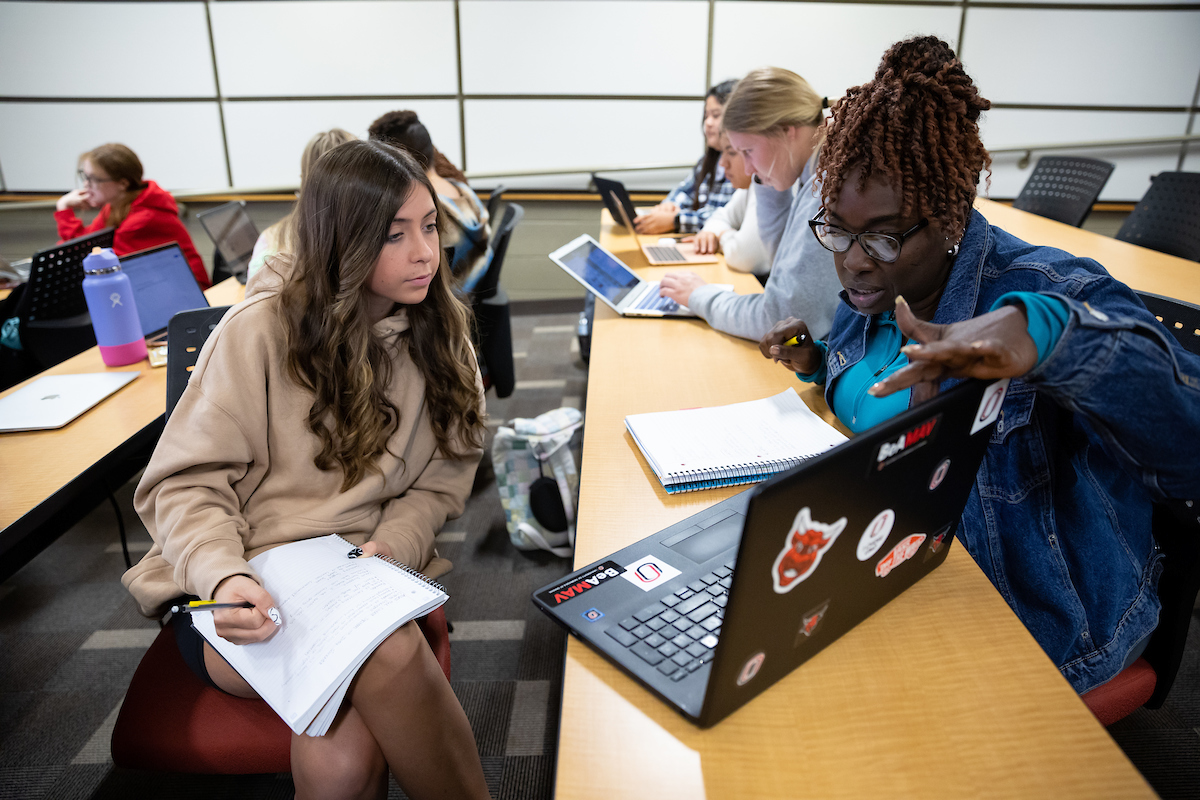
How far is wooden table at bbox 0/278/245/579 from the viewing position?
1090 millimetres

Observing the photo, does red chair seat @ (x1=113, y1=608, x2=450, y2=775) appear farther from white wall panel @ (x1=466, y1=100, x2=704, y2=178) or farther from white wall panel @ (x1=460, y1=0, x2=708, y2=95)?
white wall panel @ (x1=460, y1=0, x2=708, y2=95)

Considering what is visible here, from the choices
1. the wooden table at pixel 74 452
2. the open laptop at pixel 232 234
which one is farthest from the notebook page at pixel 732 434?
the open laptop at pixel 232 234

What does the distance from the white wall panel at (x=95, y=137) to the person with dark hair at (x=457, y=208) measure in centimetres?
225

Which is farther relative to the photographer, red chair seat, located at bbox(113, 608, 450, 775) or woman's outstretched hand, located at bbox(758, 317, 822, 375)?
woman's outstretched hand, located at bbox(758, 317, 822, 375)

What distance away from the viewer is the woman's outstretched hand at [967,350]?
2.06 ft

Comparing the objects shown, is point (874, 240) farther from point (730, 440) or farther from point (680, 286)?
point (680, 286)

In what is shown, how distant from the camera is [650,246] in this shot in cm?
264

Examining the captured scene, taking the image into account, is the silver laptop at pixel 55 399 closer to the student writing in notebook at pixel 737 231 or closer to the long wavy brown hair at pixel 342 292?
the long wavy brown hair at pixel 342 292

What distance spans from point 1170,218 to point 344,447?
3.12 m

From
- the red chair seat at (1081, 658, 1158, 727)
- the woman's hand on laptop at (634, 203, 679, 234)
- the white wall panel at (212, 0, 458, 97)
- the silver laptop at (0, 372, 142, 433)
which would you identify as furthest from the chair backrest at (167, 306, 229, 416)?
the white wall panel at (212, 0, 458, 97)

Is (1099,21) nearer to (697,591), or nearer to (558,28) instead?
(558,28)

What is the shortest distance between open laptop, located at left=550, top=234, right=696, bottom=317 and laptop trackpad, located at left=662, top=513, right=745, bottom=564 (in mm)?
989

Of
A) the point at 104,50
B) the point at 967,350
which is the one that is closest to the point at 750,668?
the point at 967,350

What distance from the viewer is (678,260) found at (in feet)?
7.93
